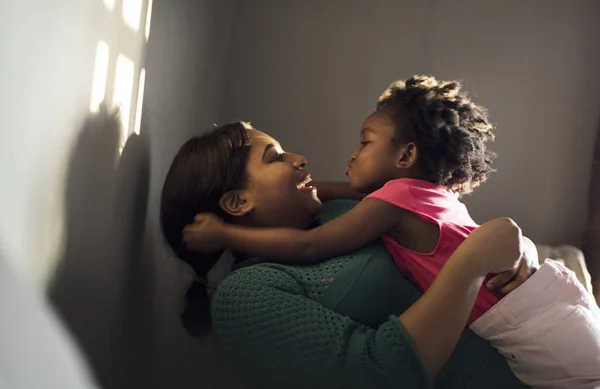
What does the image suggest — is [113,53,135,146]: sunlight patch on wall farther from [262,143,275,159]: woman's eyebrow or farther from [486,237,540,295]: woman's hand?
[486,237,540,295]: woman's hand

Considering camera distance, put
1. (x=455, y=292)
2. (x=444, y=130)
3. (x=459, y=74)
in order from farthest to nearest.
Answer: (x=459, y=74), (x=444, y=130), (x=455, y=292)

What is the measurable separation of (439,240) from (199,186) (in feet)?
1.39

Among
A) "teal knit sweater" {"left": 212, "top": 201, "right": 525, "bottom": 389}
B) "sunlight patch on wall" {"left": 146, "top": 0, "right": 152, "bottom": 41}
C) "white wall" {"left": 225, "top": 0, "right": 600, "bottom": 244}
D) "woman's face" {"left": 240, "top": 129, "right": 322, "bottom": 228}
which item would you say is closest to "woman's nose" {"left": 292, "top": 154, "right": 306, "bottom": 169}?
"woman's face" {"left": 240, "top": 129, "right": 322, "bottom": 228}

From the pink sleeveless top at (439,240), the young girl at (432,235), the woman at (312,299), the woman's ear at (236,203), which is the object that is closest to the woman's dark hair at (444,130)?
the young girl at (432,235)

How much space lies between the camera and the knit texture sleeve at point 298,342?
2.57ft

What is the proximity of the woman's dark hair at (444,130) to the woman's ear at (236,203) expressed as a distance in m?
0.34

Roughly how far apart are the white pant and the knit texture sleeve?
0.20m

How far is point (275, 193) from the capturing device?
3.51 feet

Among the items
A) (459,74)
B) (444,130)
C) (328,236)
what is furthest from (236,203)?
(459,74)

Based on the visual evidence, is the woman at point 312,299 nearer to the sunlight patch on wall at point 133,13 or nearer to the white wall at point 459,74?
the sunlight patch on wall at point 133,13

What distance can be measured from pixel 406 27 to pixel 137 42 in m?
0.93

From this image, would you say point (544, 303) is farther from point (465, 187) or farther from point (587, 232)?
point (587, 232)

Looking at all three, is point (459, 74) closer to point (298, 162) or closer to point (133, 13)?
point (298, 162)

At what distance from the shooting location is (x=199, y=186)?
1054 millimetres
